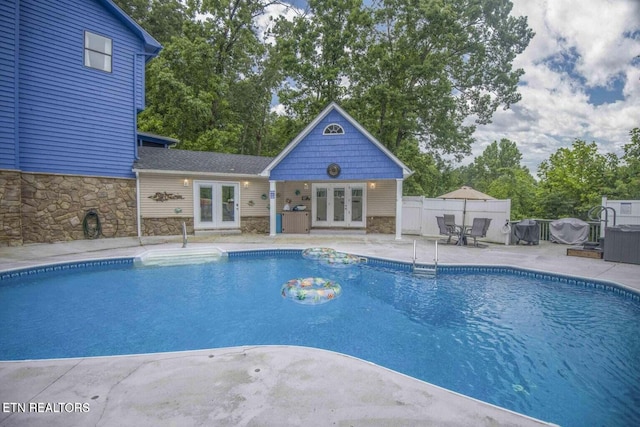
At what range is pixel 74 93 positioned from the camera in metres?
10.8

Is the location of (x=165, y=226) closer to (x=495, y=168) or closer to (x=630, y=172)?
(x=630, y=172)

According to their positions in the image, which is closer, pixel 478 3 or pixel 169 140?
pixel 169 140

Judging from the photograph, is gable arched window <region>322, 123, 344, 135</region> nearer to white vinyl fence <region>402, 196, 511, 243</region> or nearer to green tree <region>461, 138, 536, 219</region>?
white vinyl fence <region>402, 196, 511, 243</region>

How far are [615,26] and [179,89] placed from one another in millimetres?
20811

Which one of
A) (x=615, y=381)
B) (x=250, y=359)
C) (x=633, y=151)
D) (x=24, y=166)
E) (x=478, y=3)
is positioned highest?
(x=478, y=3)

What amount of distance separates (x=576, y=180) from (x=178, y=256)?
19.6 meters

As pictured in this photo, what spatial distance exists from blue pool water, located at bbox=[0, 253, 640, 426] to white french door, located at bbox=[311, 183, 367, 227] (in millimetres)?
7032

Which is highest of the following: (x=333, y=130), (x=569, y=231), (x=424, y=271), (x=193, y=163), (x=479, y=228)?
(x=333, y=130)

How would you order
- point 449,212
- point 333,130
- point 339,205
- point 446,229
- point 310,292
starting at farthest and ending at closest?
point 339,205
point 449,212
point 333,130
point 446,229
point 310,292

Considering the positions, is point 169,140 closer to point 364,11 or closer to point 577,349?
point 364,11

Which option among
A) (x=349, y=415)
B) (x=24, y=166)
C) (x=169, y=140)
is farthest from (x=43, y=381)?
(x=169, y=140)

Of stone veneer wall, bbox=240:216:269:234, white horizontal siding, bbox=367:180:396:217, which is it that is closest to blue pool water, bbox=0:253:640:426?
stone veneer wall, bbox=240:216:269:234

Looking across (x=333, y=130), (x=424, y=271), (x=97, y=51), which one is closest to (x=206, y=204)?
(x=333, y=130)

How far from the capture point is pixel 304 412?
2510 millimetres
